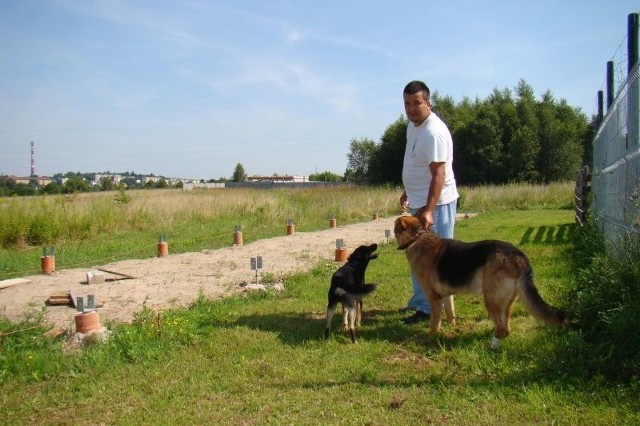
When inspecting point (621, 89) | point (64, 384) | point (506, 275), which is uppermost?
point (621, 89)

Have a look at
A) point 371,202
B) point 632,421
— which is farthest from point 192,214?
point 632,421

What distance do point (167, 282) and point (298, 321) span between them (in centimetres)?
328

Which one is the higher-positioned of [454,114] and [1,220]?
[454,114]

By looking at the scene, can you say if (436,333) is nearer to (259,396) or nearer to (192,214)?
(259,396)

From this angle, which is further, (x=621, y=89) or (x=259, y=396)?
(x=621, y=89)

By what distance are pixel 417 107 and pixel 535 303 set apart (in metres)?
2.33

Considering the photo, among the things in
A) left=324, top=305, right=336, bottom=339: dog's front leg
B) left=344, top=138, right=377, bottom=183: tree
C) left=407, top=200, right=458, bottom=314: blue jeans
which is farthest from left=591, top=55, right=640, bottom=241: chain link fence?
left=344, top=138, right=377, bottom=183: tree

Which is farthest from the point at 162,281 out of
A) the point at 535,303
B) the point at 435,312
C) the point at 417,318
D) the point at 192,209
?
the point at 192,209

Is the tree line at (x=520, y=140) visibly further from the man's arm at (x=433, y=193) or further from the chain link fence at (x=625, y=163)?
the man's arm at (x=433, y=193)

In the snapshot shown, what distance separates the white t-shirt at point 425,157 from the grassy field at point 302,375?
4.58 feet

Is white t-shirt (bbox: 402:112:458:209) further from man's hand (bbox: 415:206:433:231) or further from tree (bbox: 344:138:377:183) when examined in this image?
tree (bbox: 344:138:377:183)

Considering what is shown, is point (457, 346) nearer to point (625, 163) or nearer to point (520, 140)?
point (625, 163)

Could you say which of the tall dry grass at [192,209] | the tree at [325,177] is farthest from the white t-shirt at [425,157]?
the tree at [325,177]

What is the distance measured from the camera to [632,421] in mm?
2768
